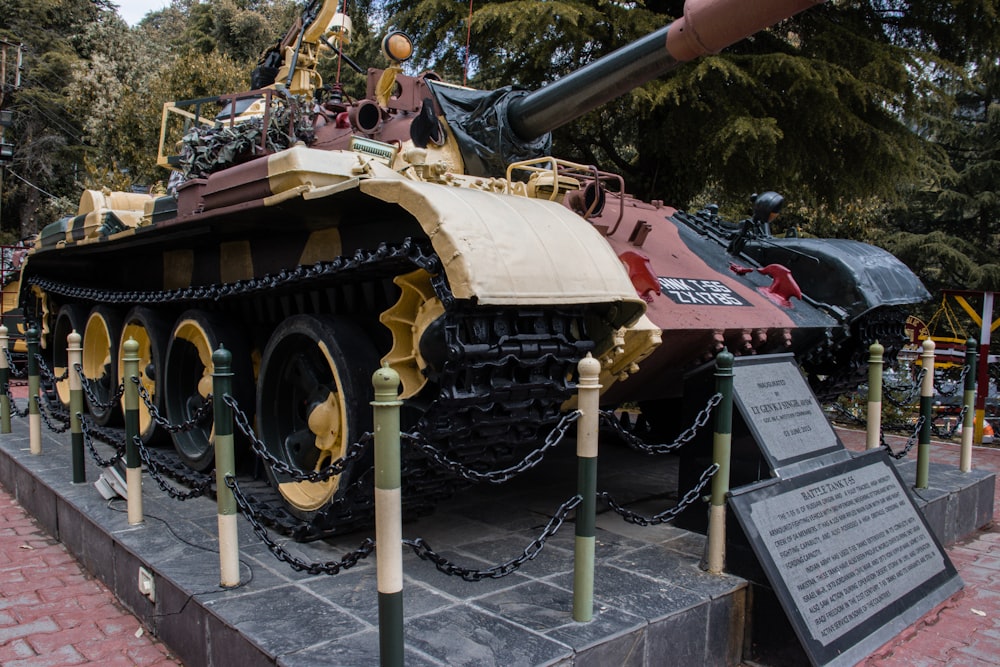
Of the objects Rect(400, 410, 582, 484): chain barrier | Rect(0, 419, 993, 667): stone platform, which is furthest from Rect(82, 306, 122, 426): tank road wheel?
Rect(400, 410, 582, 484): chain barrier

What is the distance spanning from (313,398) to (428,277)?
140 cm

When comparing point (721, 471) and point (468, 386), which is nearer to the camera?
point (468, 386)

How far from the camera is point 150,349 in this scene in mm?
6309

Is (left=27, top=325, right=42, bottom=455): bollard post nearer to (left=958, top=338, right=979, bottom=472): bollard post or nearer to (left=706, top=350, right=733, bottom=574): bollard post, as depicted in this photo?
(left=706, top=350, right=733, bottom=574): bollard post

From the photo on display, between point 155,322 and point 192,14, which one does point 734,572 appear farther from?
point 192,14

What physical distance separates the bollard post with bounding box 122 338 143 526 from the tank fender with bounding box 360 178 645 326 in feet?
5.53

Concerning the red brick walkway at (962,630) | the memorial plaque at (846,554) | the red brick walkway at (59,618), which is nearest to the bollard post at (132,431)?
the red brick walkway at (59,618)

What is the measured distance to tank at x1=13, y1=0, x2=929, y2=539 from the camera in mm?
3459

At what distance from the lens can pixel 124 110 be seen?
16438 mm

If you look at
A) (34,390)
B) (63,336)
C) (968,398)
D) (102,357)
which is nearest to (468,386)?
(34,390)

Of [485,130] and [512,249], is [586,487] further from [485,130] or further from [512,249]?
[485,130]

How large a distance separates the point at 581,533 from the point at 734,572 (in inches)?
39.8

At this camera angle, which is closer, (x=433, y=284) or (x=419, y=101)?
(x=433, y=284)

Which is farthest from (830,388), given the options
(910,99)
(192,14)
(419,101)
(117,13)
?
(117,13)
